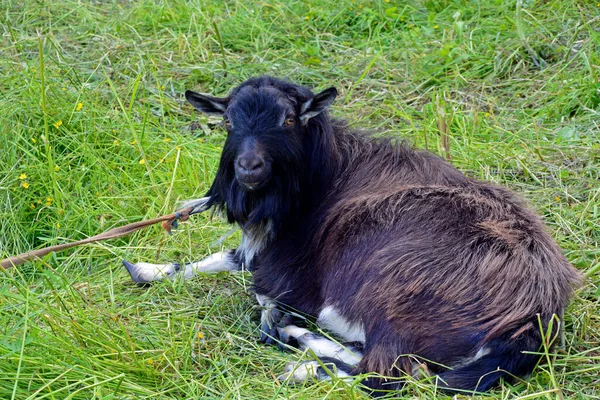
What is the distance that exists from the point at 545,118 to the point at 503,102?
A: 535 mm

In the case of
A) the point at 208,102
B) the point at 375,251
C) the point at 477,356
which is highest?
the point at 208,102

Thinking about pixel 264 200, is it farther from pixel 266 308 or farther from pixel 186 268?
pixel 186 268

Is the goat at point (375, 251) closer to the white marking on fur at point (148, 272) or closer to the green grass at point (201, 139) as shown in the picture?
the white marking on fur at point (148, 272)

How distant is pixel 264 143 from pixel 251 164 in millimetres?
182

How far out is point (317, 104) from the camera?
5.12 m

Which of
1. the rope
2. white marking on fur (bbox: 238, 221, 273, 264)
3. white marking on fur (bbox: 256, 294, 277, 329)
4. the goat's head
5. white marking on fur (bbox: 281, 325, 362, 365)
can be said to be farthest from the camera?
white marking on fur (bbox: 238, 221, 273, 264)

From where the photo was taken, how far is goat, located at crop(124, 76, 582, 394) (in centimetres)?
436

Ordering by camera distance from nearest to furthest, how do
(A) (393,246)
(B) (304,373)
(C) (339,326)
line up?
1. (B) (304,373)
2. (A) (393,246)
3. (C) (339,326)

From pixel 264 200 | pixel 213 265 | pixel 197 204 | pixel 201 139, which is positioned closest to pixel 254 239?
pixel 264 200

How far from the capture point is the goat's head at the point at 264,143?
16.2ft

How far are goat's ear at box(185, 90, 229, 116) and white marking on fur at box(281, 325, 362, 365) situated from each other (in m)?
1.36

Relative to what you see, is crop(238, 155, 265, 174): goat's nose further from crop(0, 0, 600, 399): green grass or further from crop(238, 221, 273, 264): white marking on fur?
crop(0, 0, 600, 399): green grass

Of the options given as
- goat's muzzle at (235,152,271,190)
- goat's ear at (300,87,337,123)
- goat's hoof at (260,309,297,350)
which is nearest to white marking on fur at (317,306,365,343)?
goat's hoof at (260,309,297,350)

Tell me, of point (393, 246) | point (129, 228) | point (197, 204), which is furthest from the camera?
point (197, 204)
